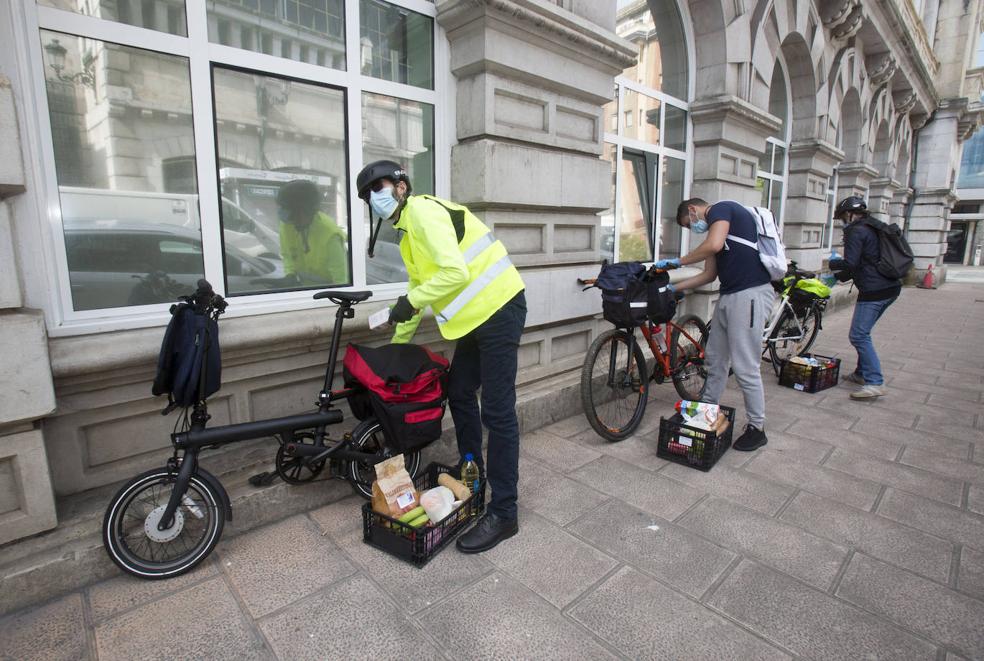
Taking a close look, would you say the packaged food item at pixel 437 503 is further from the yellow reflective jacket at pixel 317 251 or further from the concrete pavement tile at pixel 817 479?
the concrete pavement tile at pixel 817 479

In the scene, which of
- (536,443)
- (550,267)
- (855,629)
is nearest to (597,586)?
(855,629)

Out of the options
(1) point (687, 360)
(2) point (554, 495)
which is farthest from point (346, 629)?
(1) point (687, 360)

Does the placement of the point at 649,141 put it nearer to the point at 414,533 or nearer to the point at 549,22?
Answer: the point at 549,22

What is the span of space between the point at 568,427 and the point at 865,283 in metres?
3.52

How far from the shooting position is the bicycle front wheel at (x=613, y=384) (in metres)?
4.16

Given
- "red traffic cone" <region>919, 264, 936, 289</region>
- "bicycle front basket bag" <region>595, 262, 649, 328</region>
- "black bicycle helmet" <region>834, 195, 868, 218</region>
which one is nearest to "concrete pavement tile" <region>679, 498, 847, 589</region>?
"bicycle front basket bag" <region>595, 262, 649, 328</region>

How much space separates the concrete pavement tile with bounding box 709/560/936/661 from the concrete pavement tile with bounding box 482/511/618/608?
57 cm

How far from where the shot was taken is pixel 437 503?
2.87m

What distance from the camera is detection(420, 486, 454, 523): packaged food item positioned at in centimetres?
283

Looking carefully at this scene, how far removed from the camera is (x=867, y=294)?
5.56 meters

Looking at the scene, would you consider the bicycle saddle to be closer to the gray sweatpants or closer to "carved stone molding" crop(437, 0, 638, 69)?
"carved stone molding" crop(437, 0, 638, 69)

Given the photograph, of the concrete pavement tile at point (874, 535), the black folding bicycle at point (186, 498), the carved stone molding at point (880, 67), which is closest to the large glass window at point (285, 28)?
the black folding bicycle at point (186, 498)

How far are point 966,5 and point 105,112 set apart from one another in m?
Answer: 27.8

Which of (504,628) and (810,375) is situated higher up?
(810,375)
